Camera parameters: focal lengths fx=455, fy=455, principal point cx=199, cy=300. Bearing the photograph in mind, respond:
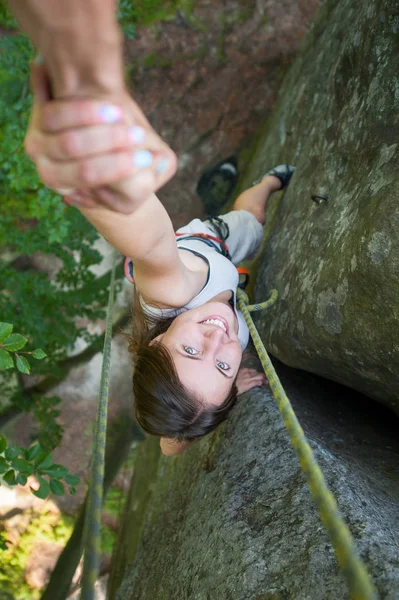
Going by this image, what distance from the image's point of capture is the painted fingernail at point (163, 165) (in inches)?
28.8

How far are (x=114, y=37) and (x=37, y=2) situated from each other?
9 centimetres

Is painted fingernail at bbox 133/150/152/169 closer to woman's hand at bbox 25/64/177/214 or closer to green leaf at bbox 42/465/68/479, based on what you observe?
woman's hand at bbox 25/64/177/214

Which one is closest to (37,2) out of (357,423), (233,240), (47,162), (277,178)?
(47,162)

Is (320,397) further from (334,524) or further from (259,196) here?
(334,524)

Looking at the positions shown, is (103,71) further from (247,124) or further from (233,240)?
(247,124)

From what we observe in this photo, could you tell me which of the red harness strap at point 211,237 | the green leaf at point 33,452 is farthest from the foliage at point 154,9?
the green leaf at point 33,452

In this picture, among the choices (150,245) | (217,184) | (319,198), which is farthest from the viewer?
(217,184)

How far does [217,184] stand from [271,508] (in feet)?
9.61

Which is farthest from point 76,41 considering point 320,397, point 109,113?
point 320,397

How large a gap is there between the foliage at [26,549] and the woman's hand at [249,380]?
2573 mm

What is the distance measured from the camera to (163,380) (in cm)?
160

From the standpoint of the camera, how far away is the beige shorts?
2216 millimetres

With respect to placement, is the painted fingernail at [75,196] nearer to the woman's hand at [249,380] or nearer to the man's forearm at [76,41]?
the man's forearm at [76,41]

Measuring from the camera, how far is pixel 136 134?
65 cm
